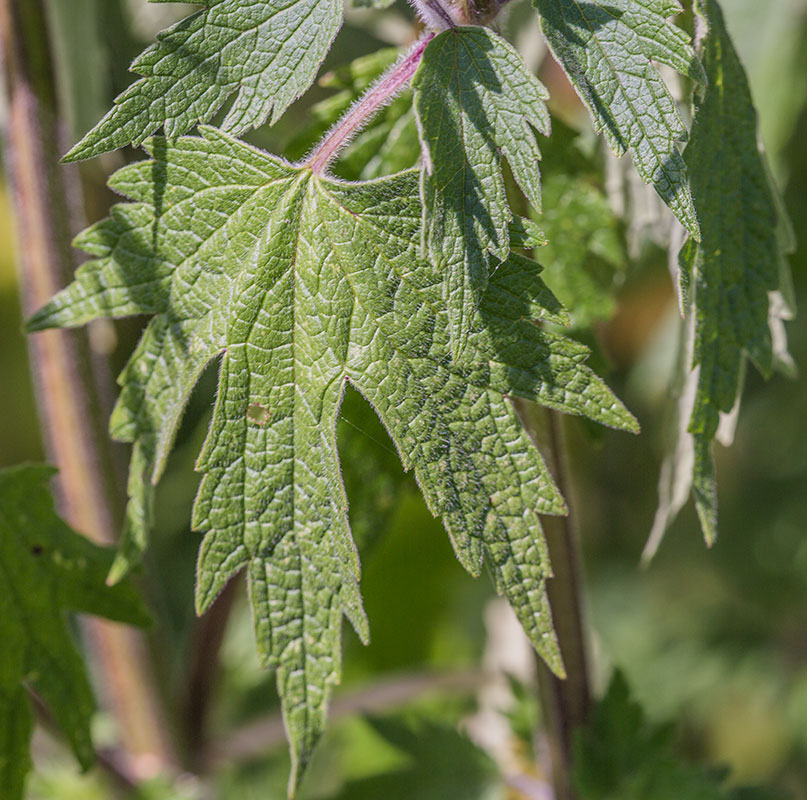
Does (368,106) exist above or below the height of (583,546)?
above

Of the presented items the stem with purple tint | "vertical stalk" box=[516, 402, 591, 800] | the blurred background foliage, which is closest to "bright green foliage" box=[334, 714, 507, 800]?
the blurred background foliage

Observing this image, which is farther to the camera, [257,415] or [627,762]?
[627,762]

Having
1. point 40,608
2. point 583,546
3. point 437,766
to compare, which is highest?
point 40,608

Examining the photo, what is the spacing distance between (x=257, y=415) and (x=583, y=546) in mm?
1210

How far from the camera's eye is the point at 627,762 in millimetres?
658

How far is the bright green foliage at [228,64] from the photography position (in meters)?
0.48

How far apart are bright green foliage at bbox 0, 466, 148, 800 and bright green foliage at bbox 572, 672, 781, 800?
12.6 inches

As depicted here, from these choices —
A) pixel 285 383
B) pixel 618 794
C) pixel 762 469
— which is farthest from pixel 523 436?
pixel 762 469

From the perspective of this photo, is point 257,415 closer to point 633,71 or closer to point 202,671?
point 633,71

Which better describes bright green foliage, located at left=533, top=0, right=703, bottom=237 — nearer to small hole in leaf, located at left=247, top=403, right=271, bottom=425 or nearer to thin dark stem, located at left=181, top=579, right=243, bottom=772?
small hole in leaf, located at left=247, top=403, right=271, bottom=425

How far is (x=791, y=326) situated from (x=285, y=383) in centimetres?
109

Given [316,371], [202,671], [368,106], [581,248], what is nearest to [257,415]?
[316,371]

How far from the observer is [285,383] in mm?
494

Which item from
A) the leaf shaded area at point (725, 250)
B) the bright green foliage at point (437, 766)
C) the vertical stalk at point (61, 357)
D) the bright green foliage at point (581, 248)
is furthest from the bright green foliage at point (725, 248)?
the vertical stalk at point (61, 357)
